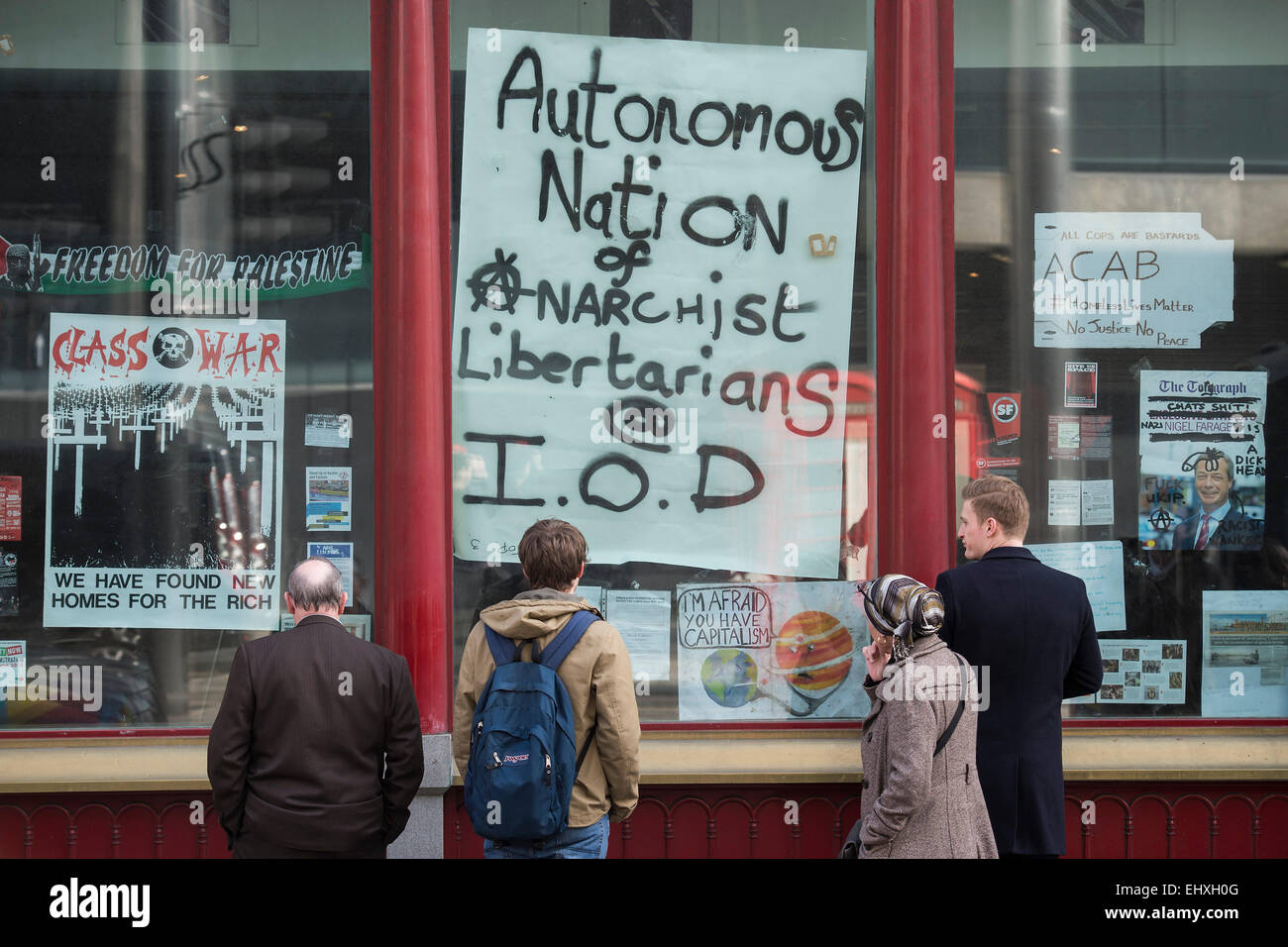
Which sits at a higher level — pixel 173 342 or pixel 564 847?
pixel 173 342

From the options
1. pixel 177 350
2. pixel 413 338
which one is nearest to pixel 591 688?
pixel 413 338

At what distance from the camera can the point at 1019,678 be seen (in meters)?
3.58

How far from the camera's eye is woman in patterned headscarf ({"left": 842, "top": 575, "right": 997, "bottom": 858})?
120 inches

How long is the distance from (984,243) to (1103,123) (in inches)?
31.1

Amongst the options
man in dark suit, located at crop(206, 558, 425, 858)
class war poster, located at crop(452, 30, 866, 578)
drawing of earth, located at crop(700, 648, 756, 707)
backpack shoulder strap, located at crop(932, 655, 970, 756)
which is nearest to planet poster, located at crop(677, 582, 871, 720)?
drawing of earth, located at crop(700, 648, 756, 707)

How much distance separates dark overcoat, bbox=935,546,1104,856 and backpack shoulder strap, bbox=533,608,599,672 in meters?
1.30

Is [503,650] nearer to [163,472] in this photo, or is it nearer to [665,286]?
[665,286]

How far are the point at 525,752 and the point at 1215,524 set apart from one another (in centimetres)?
349

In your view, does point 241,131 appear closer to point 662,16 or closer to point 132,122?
point 132,122

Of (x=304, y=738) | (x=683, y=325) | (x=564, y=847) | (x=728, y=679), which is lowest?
(x=564, y=847)

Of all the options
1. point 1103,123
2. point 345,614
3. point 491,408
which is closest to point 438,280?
point 491,408

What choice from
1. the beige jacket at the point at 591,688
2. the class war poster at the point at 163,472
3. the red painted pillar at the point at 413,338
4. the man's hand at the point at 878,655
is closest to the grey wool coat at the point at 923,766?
the man's hand at the point at 878,655

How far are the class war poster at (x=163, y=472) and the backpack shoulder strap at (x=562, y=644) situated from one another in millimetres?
2095

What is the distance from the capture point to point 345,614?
470 centimetres
